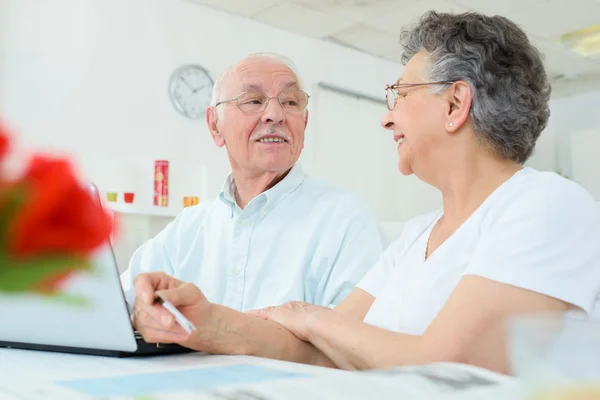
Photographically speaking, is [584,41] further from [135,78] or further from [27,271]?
[27,271]

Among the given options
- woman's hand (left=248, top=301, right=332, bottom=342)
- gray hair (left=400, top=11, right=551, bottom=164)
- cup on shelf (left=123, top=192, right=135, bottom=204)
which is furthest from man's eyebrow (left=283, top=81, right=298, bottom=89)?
cup on shelf (left=123, top=192, right=135, bottom=204)

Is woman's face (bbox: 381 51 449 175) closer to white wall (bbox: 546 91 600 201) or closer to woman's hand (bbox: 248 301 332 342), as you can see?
woman's hand (bbox: 248 301 332 342)

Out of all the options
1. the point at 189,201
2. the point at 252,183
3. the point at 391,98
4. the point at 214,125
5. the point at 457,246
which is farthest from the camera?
the point at 189,201

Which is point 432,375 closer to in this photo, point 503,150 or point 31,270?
point 31,270

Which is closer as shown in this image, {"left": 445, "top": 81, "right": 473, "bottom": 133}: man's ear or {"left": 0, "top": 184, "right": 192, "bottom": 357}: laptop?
{"left": 0, "top": 184, "right": 192, "bottom": 357}: laptop

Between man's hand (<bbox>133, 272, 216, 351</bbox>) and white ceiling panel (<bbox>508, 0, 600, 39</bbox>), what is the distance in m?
3.93

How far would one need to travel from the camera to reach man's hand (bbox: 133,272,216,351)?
839mm

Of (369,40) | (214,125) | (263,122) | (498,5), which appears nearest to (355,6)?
(369,40)

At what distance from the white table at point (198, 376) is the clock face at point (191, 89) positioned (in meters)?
3.19

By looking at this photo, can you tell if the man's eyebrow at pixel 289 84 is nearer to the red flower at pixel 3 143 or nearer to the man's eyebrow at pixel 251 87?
the man's eyebrow at pixel 251 87

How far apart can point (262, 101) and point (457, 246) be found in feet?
3.20

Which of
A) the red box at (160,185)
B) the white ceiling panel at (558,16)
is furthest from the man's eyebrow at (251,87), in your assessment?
the white ceiling panel at (558,16)

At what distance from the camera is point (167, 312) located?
84 cm

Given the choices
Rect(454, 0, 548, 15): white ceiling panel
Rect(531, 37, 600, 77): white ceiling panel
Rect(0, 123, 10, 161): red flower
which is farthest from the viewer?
Rect(531, 37, 600, 77): white ceiling panel
